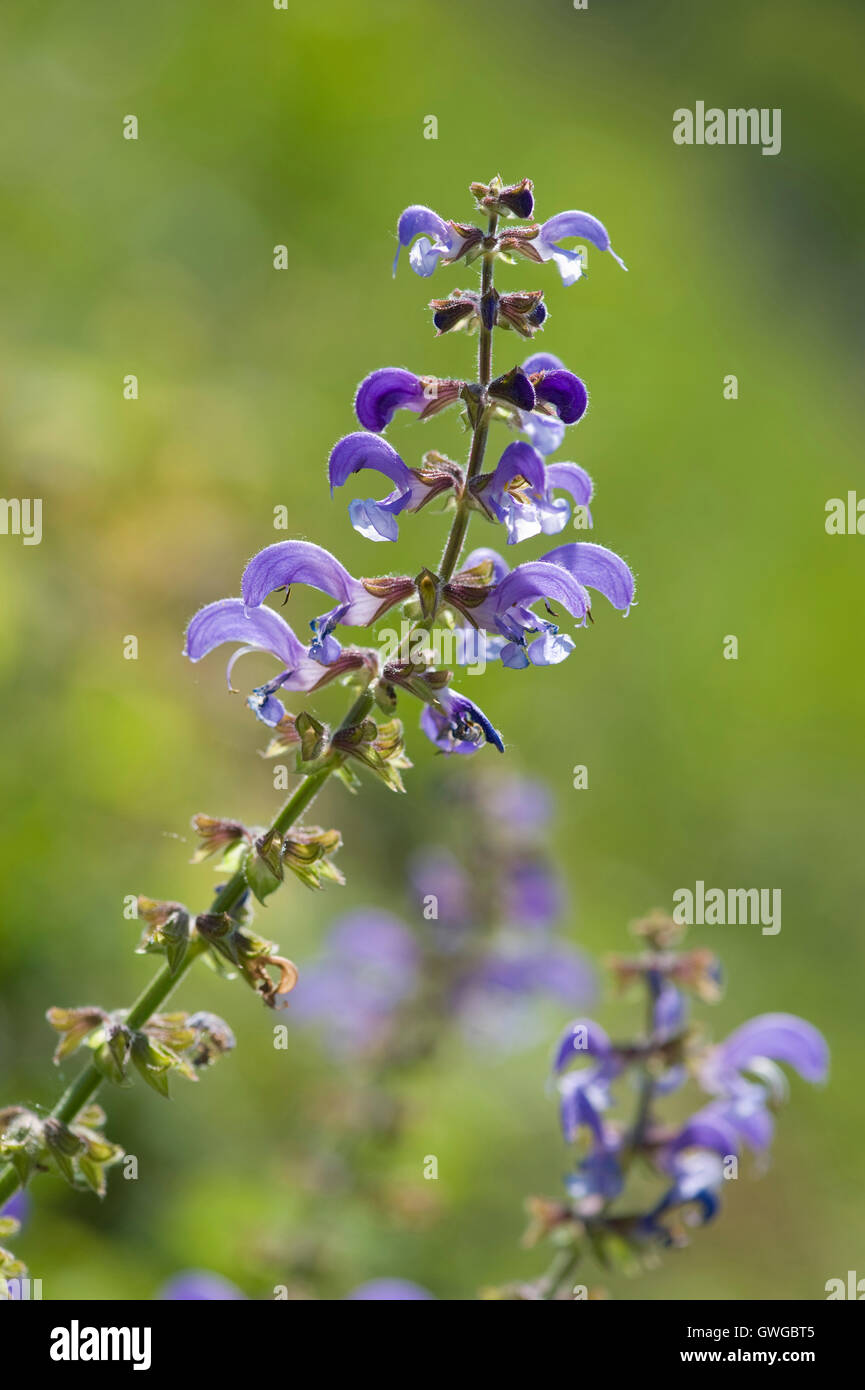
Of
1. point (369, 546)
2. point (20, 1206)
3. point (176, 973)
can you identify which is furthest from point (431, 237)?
point (369, 546)

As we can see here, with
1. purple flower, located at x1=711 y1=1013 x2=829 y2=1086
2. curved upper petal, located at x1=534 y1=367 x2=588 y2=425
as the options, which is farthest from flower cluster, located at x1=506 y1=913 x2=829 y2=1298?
curved upper petal, located at x1=534 y1=367 x2=588 y2=425

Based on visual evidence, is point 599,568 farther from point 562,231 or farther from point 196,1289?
point 196,1289

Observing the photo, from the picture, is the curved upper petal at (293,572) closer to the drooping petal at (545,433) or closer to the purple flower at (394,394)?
the purple flower at (394,394)

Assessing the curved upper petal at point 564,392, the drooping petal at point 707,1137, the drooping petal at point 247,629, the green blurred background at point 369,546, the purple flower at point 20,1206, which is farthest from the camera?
the green blurred background at point 369,546

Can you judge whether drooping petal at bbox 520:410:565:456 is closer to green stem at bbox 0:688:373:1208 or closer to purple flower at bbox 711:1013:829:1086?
green stem at bbox 0:688:373:1208

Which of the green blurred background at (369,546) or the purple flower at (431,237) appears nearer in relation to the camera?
the purple flower at (431,237)

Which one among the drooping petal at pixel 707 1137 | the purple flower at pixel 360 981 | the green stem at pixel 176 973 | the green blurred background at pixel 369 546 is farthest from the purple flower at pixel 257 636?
the purple flower at pixel 360 981

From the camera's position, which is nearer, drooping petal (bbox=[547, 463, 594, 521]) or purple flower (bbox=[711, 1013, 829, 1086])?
drooping petal (bbox=[547, 463, 594, 521])
